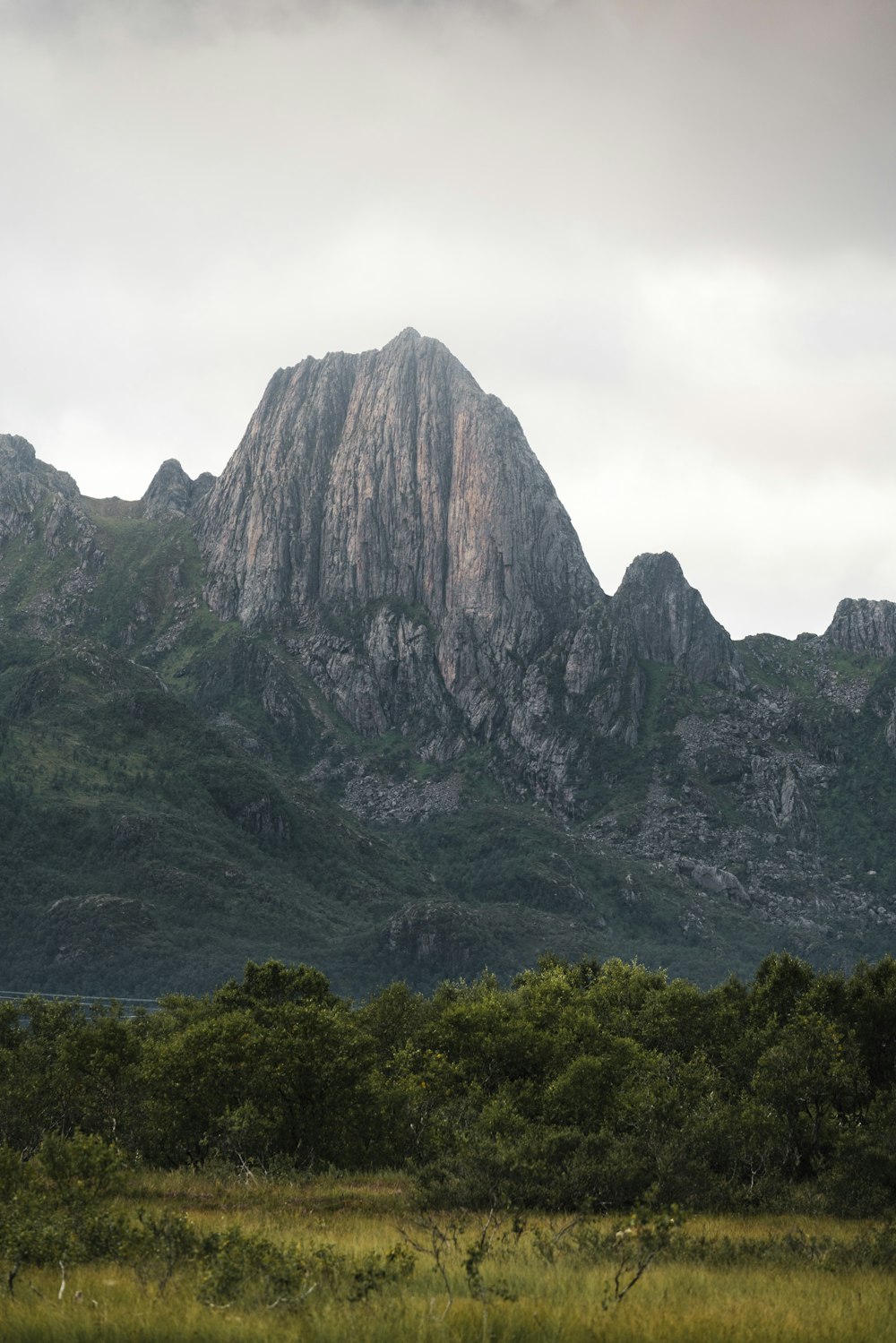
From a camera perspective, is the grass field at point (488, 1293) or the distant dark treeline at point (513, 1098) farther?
the distant dark treeline at point (513, 1098)

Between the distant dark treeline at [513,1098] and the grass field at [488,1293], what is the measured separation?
19.2 ft

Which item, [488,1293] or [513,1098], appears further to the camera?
[513,1098]

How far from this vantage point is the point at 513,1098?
174 feet

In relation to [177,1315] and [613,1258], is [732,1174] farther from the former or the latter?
[177,1315]

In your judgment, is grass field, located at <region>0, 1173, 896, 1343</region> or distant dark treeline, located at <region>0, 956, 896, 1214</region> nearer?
grass field, located at <region>0, 1173, 896, 1343</region>

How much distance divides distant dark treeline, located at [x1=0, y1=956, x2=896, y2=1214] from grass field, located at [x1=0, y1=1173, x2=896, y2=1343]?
19.2 ft

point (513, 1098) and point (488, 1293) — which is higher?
point (488, 1293)

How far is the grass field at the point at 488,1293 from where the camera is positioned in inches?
805

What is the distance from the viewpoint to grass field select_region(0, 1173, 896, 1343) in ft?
67.1

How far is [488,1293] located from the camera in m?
22.8

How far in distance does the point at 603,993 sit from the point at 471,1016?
22.0m

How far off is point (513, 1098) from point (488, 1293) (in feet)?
102

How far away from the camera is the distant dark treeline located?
134 feet

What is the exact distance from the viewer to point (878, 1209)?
1583 inches
